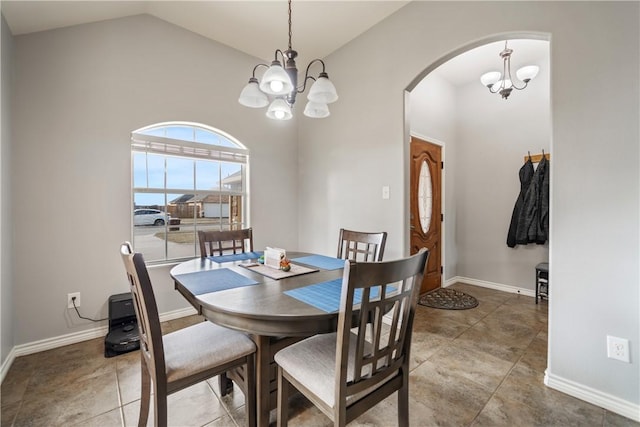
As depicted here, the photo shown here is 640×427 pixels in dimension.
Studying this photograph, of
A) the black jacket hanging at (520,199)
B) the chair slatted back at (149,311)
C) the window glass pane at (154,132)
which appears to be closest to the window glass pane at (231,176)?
the window glass pane at (154,132)

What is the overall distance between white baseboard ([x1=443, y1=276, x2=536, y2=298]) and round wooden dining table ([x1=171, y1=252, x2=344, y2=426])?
3.08 meters

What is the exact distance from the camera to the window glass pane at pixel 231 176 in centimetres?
329

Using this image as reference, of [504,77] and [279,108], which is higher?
[504,77]

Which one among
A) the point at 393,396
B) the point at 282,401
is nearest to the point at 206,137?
the point at 282,401

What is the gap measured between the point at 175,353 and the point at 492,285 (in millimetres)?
4147

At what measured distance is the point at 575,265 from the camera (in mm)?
1766

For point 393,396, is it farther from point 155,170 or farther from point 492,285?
point 492,285

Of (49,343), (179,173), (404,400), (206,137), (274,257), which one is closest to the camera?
(404,400)

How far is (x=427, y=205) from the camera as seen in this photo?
3885 millimetres

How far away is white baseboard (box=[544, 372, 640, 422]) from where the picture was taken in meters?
1.59

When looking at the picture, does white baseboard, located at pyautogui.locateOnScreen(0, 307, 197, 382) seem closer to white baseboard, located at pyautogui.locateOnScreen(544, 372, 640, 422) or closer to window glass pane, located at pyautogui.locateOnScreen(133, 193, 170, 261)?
window glass pane, located at pyautogui.locateOnScreen(133, 193, 170, 261)

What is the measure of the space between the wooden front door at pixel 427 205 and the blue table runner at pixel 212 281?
2537 mm

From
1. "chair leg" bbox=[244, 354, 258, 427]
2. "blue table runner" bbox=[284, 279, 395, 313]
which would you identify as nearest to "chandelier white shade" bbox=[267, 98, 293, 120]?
"blue table runner" bbox=[284, 279, 395, 313]

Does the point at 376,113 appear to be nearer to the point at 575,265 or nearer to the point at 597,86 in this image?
the point at 597,86
